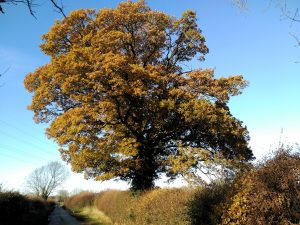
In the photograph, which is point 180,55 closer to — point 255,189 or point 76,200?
point 255,189

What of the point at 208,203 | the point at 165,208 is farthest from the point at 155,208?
the point at 208,203

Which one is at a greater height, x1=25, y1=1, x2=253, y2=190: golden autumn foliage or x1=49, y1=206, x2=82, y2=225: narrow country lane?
x1=25, y1=1, x2=253, y2=190: golden autumn foliage

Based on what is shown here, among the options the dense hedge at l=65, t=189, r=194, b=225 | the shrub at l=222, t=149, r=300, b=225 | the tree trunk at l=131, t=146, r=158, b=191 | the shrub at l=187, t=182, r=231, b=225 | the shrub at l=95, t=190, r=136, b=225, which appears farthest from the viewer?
the tree trunk at l=131, t=146, r=158, b=191

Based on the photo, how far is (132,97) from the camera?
23.7m

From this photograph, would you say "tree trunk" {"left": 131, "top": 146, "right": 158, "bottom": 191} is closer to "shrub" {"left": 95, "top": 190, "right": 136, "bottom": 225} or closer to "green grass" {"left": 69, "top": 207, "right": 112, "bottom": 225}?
"shrub" {"left": 95, "top": 190, "right": 136, "bottom": 225}

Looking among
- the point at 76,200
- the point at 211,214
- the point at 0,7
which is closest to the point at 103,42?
the point at 211,214

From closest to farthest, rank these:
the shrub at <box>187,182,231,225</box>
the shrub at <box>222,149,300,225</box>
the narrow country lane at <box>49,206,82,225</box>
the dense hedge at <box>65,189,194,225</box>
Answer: the shrub at <box>222,149,300,225</box>, the shrub at <box>187,182,231,225</box>, the dense hedge at <box>65,189,194,225</box>, the narrow country lane at <box>49,206,82,225</box>

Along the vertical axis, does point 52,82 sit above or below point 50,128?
above

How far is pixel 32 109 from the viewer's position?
2562cm

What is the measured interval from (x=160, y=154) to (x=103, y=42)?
8.73m

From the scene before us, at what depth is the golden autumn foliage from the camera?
22.3 m

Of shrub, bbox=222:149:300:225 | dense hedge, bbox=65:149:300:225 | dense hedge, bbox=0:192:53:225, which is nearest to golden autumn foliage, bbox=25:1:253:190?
dense hedge, bbox=0:192:53:225

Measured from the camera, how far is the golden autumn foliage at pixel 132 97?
22.3 meters

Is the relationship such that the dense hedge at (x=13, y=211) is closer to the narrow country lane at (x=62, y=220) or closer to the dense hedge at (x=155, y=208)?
the narrow country lane at (x=62, y=220)
